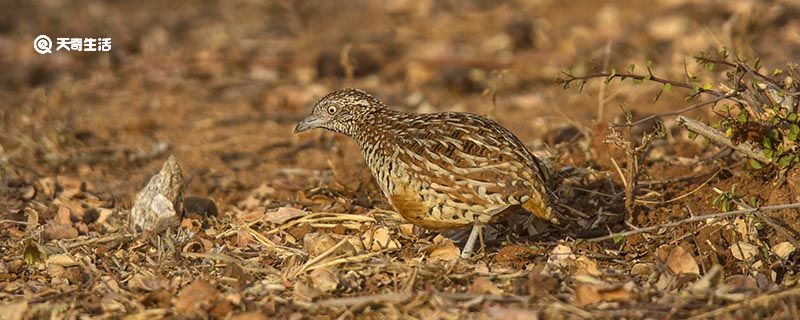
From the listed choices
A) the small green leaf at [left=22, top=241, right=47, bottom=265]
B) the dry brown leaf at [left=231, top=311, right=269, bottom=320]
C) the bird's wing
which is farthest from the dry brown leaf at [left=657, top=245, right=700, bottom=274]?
the small green leaf at [left=22, top=241, right=47, bottom=265]

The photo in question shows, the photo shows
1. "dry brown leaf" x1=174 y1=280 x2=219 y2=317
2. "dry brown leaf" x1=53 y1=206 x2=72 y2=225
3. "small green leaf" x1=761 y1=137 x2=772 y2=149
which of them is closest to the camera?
"dry brown leaf" x1=174 y1=280 x2=219 y2=317

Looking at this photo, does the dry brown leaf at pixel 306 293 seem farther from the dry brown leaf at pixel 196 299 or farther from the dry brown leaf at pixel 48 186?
the dry brown leaf at pixel 48 186

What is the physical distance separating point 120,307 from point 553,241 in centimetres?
241

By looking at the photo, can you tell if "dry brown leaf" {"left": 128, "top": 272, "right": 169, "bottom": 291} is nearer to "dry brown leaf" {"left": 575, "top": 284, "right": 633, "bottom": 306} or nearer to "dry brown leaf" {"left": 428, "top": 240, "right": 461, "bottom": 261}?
"dry brown leaf" {"left": 428, "top": 240, "right": 461, "bottom": 261}

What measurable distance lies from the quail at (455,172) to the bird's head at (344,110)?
0.25 meters

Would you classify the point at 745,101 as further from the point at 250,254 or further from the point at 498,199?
the point at 250,254

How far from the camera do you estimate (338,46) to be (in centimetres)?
1259

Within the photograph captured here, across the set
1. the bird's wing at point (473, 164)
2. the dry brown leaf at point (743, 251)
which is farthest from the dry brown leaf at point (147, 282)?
the dry brown leaf at point (743, 251)

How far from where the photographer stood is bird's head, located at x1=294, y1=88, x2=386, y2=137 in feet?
20.4

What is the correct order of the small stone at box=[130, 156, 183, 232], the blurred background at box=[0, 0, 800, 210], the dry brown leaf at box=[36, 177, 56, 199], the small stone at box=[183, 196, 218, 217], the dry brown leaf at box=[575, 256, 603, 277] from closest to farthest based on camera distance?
1. the dry brown leaf at box=[575, 256, 603, 277]
2. the small stone at box=[130, 156, 183, 232]
3. the small stone at box=[183, 196, 218, 217]
4. the dry brown leaf at box=[36, 177, 56, 199]
5. the blurred background at box=[0, 0, 800, 210]

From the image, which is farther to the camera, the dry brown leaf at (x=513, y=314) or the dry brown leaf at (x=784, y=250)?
the dry brown leaf at (x=784, y=250)

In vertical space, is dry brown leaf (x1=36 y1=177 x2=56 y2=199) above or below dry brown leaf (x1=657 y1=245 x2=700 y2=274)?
above

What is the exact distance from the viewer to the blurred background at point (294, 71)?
862cm

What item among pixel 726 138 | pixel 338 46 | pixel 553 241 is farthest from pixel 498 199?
pixel 338 46
